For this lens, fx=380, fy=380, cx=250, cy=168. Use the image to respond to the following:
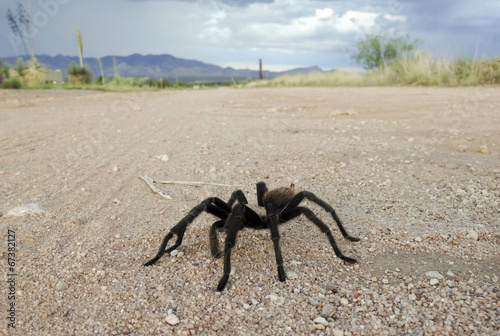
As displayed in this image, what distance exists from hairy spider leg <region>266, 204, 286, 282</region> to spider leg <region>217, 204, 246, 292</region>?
18 centimetres

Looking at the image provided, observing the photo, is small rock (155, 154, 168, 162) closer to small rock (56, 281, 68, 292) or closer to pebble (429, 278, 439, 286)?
small rock (56, 281, 68, 292)

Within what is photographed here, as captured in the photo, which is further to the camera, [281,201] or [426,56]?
[426,56]

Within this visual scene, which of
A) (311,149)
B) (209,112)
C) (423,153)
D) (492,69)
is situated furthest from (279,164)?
(492,69)

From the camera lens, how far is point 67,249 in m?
2.65

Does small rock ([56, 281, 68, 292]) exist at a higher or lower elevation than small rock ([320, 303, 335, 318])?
higher

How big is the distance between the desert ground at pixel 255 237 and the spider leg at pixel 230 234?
0.08 m

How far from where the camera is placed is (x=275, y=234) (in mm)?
2391

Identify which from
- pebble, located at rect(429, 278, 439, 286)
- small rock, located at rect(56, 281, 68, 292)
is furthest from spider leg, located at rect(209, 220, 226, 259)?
pebble, located at rect(429, 278, 439, 286)

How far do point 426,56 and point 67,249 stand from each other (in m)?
16.4

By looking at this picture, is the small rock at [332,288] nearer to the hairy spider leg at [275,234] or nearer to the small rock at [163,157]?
the hairy spider leg at [275,234]

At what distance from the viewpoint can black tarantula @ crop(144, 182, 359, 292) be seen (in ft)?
7.69

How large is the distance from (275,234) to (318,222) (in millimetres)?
333

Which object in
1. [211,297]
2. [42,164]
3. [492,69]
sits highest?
[492,69]

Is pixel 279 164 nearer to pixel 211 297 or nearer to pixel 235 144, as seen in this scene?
pixel 235 144
